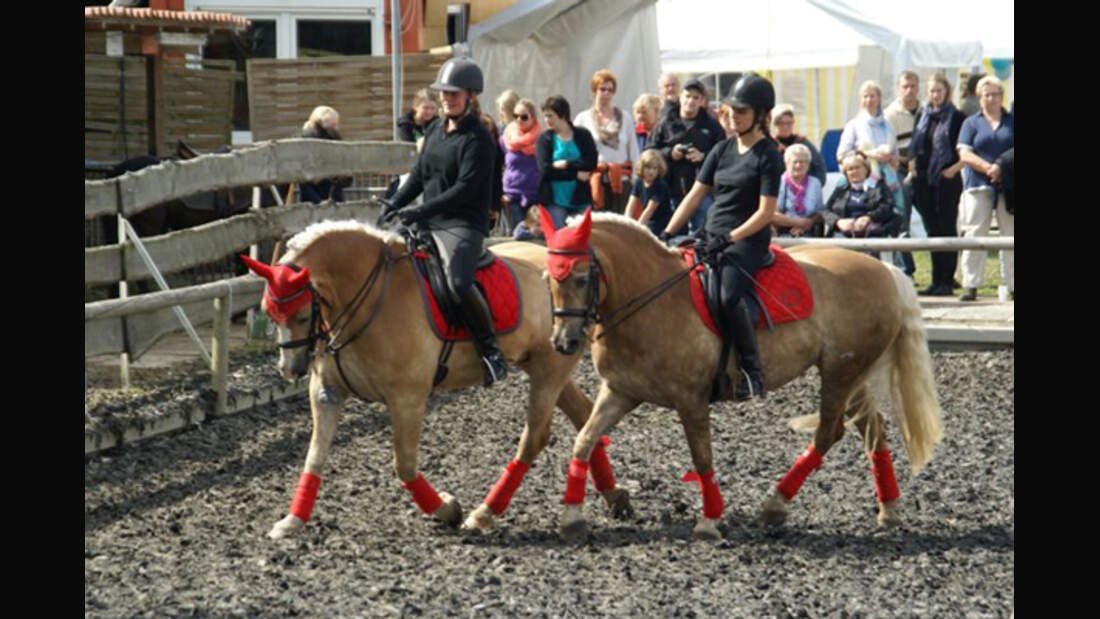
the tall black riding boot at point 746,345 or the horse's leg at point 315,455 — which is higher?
the tall black riding boot at point 746,345

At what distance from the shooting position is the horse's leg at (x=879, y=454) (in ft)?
29.4

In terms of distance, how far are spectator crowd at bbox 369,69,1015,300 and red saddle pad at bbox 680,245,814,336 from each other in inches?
192

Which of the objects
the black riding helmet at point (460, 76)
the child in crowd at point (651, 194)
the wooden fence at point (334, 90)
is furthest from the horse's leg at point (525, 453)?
the wooden fence at point (334, 90)

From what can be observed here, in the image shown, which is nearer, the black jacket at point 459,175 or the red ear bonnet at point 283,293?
the red ear bonnet at point 283,293

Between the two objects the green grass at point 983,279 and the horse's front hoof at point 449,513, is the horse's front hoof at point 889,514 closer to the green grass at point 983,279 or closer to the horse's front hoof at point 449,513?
the horse's front hoof at point 449,513

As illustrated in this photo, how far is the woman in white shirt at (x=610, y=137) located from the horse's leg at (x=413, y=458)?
732cm

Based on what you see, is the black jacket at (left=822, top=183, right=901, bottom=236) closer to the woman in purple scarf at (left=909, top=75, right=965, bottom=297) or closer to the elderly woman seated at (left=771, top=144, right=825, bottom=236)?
the elderly woman seated at (left=771, top=144, right=825, bottom=236)

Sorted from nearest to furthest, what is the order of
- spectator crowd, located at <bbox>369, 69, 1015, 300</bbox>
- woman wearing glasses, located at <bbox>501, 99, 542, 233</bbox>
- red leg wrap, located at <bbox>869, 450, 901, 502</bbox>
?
1. red leg wrap, located at <bbox>869, 450, 901, 502</bbox>
2. spectator crowd, located at <bbox>369, 69, 1015, 300</bbox>
3. woman wearing glasses, located at <bbox>501, 99, 542, 233</bbox>

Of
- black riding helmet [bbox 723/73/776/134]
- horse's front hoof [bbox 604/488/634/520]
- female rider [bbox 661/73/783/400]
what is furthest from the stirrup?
black riding helmet [bbox 723/73/776/134]

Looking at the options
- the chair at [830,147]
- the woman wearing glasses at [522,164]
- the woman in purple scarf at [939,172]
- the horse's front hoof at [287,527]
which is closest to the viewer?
the horse's front hoof at [287,527]

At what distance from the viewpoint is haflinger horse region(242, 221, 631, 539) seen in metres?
8.27

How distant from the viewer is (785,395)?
41.4ft

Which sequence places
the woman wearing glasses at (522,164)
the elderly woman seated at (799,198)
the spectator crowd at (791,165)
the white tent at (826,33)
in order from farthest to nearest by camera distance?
the white tent at (826,33), the woman wearing glasses at (522,164), the elderly woman seated at (799,198), the spectator crowd at (791,165)

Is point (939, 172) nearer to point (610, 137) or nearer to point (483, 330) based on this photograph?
point (610, 137)
